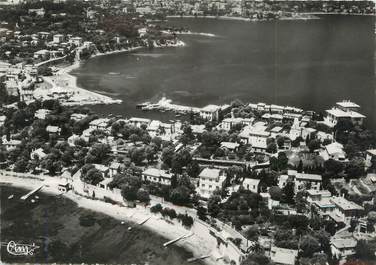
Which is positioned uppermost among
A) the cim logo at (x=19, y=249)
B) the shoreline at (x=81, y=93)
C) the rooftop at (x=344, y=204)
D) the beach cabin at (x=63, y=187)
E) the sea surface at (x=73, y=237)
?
the shoreline at (x=81, y=93)

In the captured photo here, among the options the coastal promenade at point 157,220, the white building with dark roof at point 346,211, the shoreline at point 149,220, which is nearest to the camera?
the coastal promenade at point 157,220

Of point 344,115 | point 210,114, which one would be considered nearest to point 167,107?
point 210,114

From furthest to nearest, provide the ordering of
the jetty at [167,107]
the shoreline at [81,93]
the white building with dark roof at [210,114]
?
1. the shoreline at [81,93]
2. the jetty at [167,107]
3. the white building with dark roof at [210,114]

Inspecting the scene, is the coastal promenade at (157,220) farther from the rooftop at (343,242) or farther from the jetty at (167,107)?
the jetty at (167,107)

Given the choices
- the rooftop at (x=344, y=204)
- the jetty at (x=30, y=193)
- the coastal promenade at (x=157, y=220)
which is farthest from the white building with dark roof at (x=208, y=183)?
the jetty at (x=30, y=193)

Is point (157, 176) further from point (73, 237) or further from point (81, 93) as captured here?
point (81, 93)

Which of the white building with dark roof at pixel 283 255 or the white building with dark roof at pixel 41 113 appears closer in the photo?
the white building with dark roof at pixel 283 255

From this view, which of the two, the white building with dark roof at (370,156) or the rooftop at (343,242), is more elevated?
the white building with dark roof at (370,156)

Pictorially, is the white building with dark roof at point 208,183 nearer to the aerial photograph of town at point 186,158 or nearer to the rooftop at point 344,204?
the aerial photograph of town at point 186,158
